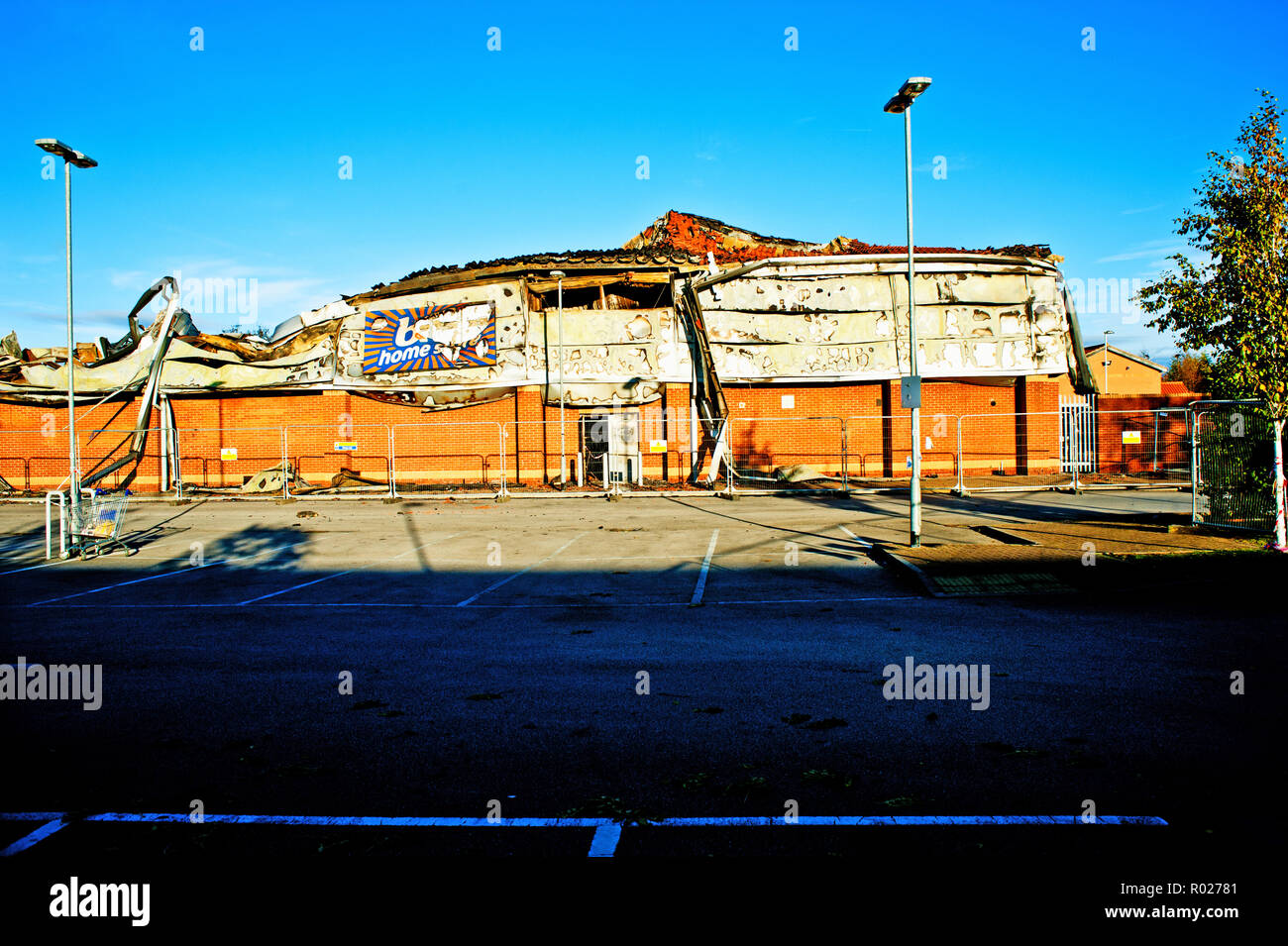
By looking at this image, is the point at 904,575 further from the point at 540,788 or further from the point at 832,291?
the point at 832,291

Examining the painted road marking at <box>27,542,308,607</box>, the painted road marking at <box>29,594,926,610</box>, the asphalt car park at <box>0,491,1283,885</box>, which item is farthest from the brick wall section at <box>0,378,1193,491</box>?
the painted road marking at <box>29,594,926,610</box>

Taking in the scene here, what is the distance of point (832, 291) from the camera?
1108 inches

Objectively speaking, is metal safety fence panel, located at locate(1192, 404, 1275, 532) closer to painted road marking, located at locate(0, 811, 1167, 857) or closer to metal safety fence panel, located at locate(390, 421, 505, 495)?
painted road marking, located at locate(0, 811, 1167, 857)

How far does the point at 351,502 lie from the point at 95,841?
71.5 ft

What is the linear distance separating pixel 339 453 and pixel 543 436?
7510 mm

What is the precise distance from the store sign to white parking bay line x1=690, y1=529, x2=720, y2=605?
1433 cm

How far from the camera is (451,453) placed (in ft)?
92.3

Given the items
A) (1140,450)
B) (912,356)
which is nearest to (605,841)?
(912,356)

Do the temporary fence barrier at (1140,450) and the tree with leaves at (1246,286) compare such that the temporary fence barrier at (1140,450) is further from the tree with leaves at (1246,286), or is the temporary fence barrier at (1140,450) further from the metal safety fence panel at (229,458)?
the metal safety fence panel at (229,458)

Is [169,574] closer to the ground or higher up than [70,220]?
closer to the ground

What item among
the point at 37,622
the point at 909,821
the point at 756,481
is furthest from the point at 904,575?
the point at 756,481

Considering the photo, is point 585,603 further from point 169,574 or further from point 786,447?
point 786,447

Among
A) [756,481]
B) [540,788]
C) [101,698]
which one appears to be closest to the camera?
[540,788]

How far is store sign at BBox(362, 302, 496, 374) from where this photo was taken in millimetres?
28016
